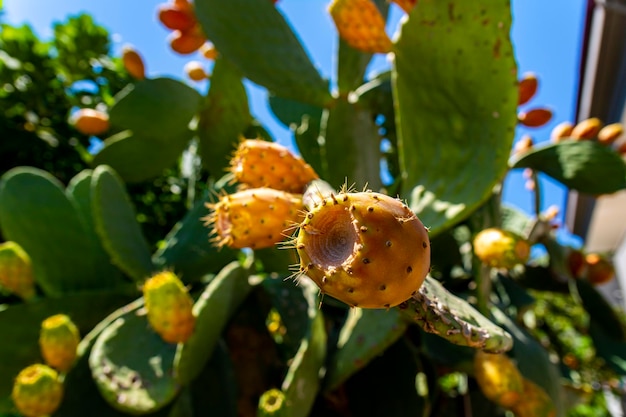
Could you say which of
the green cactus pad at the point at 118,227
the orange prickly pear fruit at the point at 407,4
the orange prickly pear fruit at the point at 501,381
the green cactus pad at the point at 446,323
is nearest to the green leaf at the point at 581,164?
the orange prickly pear fruit at the point at 407,4

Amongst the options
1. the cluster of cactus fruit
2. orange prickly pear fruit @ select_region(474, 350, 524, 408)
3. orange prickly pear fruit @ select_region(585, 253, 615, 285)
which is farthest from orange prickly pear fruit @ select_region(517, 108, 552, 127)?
orange prickly pear fruit @ select_region(474, 350, 524, 408)

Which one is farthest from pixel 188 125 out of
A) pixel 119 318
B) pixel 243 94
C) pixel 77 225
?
pixel 119 318

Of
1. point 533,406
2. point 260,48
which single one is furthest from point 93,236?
point 533,406

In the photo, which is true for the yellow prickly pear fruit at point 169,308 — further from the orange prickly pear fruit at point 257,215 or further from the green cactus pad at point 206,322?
the orange prickly pear fruit at point 257,215

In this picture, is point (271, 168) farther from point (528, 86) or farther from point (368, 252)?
point (528, 86)

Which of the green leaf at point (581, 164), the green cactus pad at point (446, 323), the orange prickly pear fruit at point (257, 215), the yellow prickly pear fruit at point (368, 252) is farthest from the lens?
the green leaf at point (581, 164)

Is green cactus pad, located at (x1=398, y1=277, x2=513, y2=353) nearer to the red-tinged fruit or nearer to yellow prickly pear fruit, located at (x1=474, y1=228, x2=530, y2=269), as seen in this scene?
yellow prickly pear fruit, located at (x1=474, y1=228, x2=530, y2=269)

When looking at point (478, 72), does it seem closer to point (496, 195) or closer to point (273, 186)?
point (496, 195)
